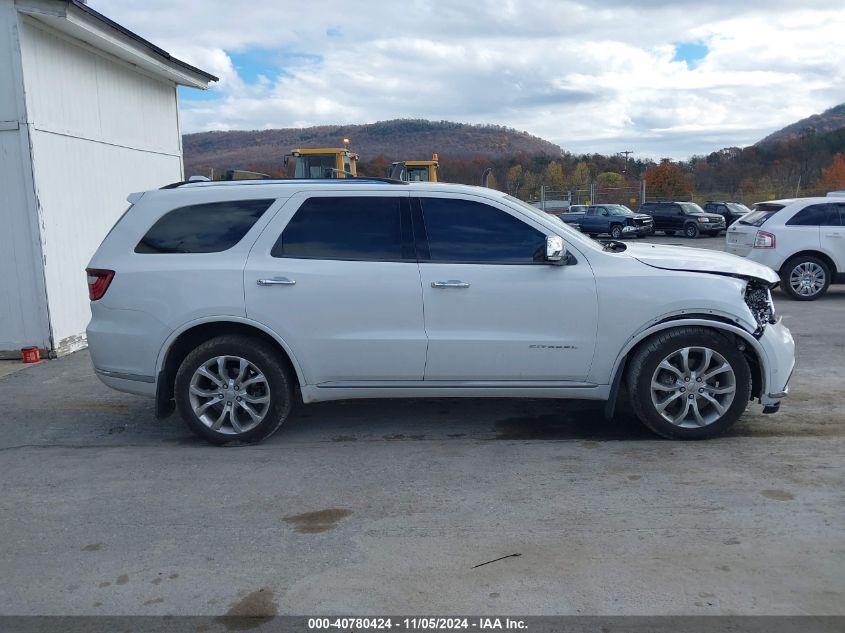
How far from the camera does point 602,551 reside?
376 centimetres

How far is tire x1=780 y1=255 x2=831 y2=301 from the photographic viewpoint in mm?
12203

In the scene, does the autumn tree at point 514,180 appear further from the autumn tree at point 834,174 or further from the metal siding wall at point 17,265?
the metal siding wall at point 17,265

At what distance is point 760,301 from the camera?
5500mm

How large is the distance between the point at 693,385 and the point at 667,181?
5902 cm

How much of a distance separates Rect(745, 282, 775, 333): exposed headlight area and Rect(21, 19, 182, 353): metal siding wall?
7367mm

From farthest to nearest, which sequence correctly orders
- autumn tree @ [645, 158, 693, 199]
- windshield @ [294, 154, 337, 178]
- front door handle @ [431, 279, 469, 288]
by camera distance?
autumn tree @ [645, 158, 693, 199] → windshield @ [294, 154, 337, 178] → front door handle @ [431, 279, 469, 288]

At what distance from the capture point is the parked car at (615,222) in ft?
100

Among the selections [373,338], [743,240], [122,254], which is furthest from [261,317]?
[743,240]

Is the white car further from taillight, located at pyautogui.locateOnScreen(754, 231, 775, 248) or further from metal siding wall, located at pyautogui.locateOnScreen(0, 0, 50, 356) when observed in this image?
metal siding wall, located at pyautogui.locateOnScreen(0, 0, 50, 356)

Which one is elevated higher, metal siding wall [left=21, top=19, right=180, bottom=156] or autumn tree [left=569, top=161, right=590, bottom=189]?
autumn tree [left=569, top=161, right=590, bottom=189]

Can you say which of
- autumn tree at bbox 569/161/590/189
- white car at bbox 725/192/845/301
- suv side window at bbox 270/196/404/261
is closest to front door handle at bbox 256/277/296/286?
suv side window at bbox 270/196/404/261

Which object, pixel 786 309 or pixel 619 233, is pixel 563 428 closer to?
pixel 786 309

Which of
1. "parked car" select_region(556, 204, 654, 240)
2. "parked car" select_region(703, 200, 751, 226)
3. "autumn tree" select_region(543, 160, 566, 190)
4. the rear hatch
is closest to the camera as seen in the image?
the rear hatch

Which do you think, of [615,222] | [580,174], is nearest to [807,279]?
[615,222]
